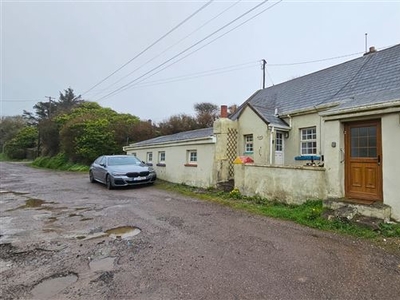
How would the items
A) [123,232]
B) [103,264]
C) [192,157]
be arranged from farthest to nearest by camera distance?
1. [192,157]
2. [123,232]
3. [103,264]

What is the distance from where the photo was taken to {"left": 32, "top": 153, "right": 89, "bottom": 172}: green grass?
80.5 ft

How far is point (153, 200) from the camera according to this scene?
9516mm

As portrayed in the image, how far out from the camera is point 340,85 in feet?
39.2

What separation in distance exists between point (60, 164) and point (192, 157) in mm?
21477

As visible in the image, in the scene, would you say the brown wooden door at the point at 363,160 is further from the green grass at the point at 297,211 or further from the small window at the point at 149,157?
the small window at the point at 149,157

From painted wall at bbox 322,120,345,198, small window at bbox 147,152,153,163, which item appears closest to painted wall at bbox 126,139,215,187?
small window at bbox 147,152,153,163

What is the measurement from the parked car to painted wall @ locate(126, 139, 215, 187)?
144 centimetres

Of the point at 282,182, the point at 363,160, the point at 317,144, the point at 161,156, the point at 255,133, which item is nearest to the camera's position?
the point at 363,160

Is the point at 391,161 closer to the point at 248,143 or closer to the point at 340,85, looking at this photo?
the point at 248,143

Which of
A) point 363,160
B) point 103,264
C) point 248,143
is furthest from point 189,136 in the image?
point 103,264

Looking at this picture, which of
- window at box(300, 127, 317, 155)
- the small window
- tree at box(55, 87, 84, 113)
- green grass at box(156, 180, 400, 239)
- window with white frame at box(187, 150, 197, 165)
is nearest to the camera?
green grass at box(156, 180, 400, 239)

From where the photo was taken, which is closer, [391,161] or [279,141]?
[391,161]

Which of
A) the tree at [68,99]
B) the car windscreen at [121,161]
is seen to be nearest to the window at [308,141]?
the car windscreen at [121,161]

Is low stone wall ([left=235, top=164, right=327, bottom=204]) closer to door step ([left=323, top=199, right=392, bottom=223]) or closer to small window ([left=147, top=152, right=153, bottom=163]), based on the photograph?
door step ([left=323, top=199, right=392, bottom=223])
